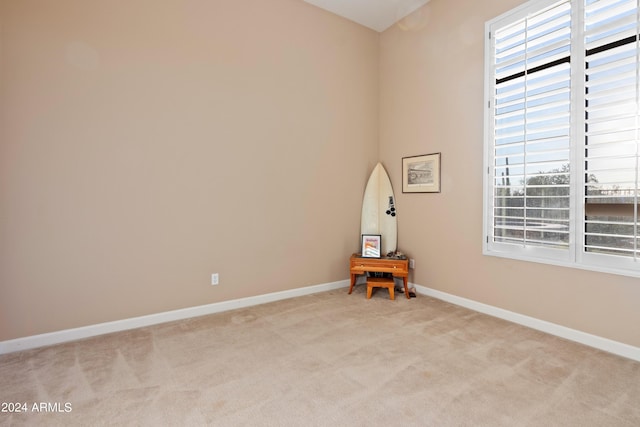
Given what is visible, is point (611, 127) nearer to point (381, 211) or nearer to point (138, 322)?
point (381, 211)

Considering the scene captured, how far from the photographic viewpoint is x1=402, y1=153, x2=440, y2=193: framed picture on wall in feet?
12.3

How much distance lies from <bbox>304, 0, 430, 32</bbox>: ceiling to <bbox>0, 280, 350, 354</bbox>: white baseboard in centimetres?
330

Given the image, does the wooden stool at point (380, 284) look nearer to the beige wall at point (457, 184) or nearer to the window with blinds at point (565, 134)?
the beige wall at point (457, 184)

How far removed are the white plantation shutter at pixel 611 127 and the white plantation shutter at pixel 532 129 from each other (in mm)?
146

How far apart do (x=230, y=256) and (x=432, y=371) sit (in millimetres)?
2143

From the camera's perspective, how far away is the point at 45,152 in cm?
254

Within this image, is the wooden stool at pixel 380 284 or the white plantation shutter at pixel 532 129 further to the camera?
the wooden stool at pixel 380 284

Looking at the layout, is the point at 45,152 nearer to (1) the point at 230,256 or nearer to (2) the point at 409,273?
(1) the point at 230,256

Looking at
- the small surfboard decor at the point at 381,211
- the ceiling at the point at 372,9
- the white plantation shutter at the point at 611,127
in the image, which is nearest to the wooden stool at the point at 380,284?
the small surfboard decor at the point at 381,211

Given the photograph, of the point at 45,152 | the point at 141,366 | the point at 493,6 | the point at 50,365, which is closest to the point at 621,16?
the point at 493,6

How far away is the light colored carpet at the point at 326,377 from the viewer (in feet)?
5.76

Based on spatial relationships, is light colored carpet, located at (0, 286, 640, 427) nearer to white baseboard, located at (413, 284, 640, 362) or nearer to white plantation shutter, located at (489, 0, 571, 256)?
white baseboard, located at (413, 284, 640, 362)

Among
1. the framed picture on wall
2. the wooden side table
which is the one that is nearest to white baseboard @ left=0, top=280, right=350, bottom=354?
the wooden side table

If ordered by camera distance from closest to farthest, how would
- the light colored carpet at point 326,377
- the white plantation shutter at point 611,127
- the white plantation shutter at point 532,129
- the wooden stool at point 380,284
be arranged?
1. the light colored carpet at point 326,377
2. the white plantation shutter at point 611,127
3. the white plantation shutter at point 532,129
4. the wooden stool at point 380,284
